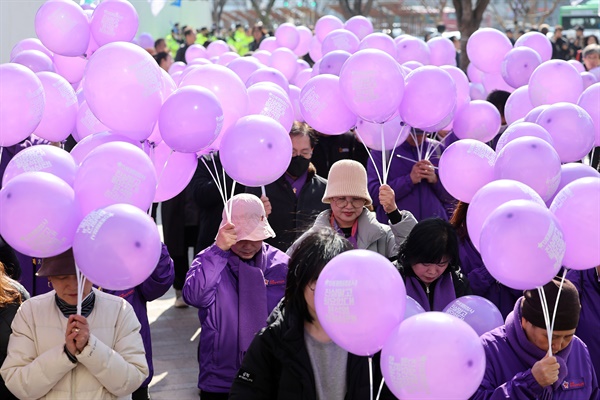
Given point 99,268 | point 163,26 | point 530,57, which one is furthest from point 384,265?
point 163,26

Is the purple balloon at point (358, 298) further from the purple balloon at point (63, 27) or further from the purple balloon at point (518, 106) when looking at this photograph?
the purple balloon at point (63, 27)

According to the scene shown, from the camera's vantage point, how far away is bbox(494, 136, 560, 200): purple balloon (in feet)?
13.4

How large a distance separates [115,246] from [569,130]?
2918 mm

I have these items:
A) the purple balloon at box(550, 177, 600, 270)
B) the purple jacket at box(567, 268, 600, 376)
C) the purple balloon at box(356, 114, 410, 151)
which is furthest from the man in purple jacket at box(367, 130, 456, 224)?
the purple balloon at box(550, 177, 600, 270)

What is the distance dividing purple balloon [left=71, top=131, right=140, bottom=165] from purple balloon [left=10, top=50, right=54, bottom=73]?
8.46 ft

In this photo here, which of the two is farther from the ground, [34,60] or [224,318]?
[34,60]

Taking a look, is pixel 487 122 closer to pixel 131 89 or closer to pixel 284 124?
pixel 284 124

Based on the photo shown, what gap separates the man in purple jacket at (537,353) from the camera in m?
Answer: 3.19

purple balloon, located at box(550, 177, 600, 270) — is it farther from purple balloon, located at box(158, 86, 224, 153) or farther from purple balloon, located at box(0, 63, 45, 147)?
purple balloon, located at box(0, 63, 45, 147)

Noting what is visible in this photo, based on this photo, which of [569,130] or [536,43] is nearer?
[569,130]

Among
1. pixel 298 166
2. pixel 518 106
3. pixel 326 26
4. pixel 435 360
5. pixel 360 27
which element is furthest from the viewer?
pixel 326 26

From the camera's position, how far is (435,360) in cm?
271

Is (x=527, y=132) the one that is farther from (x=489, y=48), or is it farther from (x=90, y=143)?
(x=489, y=48)

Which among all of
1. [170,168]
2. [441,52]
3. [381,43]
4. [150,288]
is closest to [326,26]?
[441,52]
